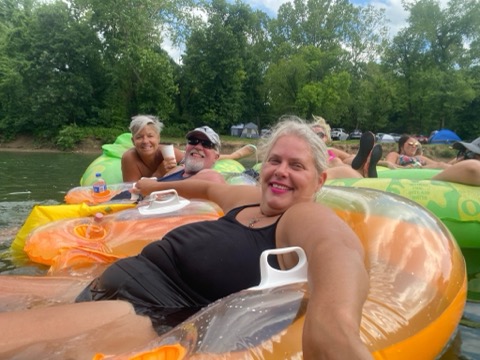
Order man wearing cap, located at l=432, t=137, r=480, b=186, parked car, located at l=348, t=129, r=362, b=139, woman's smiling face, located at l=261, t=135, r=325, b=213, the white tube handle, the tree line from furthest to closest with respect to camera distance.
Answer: parked car, located at l=348, t=129, r=362, b=139
the tree line
man wearing cap, located at l=432, t=137, r=480, b=186
woman's smiling face, located at l=261, t=135, r=325, b=213
the white tube handle

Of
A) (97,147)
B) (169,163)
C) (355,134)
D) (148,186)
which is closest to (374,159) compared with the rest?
(169,163)

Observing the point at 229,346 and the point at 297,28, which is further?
the point at 297,28

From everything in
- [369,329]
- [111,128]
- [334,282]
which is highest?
[334,282]

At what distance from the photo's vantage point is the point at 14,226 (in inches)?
174

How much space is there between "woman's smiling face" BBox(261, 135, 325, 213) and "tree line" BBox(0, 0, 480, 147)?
23.5 meters

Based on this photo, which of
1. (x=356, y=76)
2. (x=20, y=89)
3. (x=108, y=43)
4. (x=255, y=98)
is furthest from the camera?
(x=356, y=76)

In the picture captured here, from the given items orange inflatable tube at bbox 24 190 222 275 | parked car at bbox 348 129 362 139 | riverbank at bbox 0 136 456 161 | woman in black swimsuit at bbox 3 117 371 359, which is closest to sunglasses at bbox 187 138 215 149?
orange inflatable tube at bbox 24 190 222 275

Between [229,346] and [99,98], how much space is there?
28.4 metres

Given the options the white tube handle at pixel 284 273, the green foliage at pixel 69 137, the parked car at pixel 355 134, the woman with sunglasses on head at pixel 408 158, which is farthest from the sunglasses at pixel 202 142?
the parked car at pixel 355 134

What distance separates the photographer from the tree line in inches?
993

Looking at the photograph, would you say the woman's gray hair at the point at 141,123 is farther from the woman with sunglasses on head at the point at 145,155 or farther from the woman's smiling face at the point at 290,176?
the woman's smiling face at the point at 290,176

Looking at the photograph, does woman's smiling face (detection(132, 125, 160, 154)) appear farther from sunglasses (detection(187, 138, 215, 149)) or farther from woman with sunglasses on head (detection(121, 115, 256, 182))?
sunglasses (detection(187, 138, 215, 149))

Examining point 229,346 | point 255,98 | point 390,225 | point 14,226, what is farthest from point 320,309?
point 255,98

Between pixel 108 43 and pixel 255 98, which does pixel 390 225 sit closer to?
pixel 108 43
